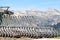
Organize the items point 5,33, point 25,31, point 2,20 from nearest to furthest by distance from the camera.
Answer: point 5,33, point 25,31, point 2,20

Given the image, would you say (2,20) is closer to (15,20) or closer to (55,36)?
(15,20)

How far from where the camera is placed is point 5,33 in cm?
3148

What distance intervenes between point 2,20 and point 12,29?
3815 millimetres

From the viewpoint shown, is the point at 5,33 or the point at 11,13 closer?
the point at 5,33

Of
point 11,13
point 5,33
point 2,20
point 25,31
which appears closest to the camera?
point 5,33

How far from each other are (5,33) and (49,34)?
24.4ft

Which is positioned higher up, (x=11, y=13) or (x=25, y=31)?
(x=11, y=13)

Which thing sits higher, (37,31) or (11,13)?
(11,13)

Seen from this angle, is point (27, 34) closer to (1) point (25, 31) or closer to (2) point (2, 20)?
(1) point (25, 31)

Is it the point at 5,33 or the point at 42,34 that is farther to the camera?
the point at 42,34

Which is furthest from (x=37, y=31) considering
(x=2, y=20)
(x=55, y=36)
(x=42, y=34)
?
(x=2, y=20)

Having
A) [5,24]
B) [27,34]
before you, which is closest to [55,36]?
[27,34]

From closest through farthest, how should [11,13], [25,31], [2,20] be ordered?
[25,31] < [2,20] < [11,13]

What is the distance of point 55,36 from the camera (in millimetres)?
36562
